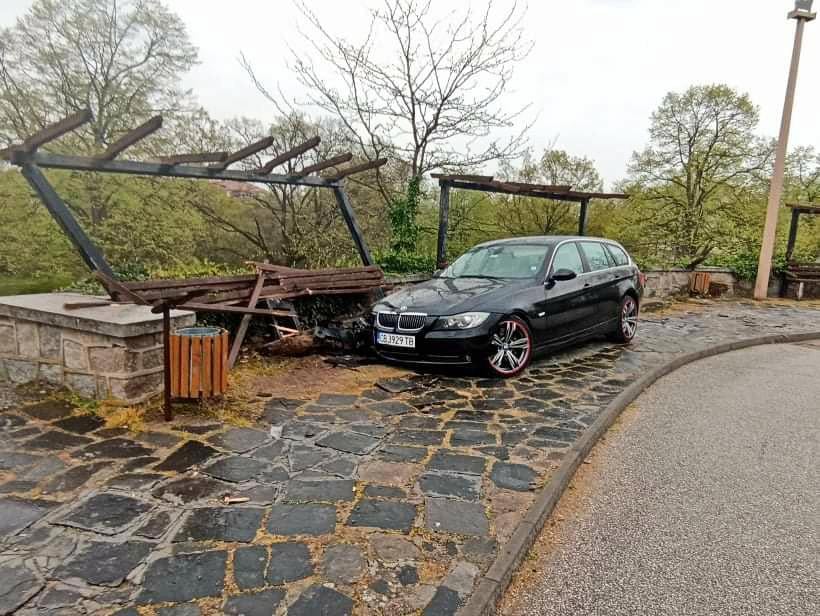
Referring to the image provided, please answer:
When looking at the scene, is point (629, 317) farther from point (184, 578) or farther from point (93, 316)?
point (184, 578)

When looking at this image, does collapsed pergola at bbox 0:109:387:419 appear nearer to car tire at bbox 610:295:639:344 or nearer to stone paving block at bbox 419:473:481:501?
stone paving block at bbox 419:473:481:501

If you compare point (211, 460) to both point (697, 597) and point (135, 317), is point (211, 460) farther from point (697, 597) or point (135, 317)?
point (697, 597)

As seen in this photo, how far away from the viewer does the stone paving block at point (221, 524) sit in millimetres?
2484

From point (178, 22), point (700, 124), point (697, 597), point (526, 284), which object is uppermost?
point (178, 22)

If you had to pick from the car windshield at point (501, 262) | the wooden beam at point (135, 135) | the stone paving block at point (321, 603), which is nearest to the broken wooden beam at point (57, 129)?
the wooden beam at point (135, 135)

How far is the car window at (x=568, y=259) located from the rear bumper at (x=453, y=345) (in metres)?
1.52

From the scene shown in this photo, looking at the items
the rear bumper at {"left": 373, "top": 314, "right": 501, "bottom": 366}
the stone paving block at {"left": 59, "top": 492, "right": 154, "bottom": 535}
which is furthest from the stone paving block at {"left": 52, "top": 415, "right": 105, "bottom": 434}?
the rear bumper at {"left": 373, "top": 314, "right": 501, "bottom": 366}

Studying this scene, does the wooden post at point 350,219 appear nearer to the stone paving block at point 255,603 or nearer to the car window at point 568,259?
the car window at point 568,259

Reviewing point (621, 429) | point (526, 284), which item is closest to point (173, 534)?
point (621, 429)

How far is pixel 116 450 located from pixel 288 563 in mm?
1804

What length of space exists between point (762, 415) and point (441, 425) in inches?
131

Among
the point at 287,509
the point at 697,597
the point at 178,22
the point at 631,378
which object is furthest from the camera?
the point at 178,22

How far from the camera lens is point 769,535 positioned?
2814 mm

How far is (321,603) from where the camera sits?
2.07 metres
